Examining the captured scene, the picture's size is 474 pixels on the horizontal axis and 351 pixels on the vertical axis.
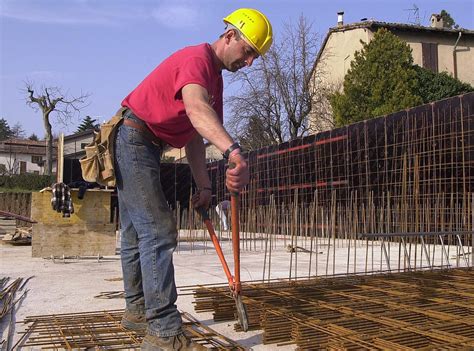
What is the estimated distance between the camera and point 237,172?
203 centimetres

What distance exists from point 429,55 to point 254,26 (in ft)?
64.5

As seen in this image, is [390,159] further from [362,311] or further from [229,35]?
[229,35]

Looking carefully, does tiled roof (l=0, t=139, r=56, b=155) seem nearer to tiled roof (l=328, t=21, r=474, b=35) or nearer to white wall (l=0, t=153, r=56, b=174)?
white wall (l=0, t=153, r=56, b=174)

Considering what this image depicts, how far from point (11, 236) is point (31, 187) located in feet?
51.5

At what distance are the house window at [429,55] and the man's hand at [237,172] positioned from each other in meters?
19.6

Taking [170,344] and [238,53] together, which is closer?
[170,344]

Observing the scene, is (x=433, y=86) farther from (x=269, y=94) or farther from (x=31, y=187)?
(x=31, y=187)

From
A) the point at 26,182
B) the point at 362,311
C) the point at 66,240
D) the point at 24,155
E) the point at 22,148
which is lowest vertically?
the point at 362,311

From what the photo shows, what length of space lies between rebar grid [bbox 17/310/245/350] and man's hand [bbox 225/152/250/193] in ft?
2.48

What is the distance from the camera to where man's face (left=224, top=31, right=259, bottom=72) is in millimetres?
2241

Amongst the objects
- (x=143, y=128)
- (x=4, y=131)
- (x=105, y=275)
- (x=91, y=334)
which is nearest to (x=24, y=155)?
(x=4, y=131)

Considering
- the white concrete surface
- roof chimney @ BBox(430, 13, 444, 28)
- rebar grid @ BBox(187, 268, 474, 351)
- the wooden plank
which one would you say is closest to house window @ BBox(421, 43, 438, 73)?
roof chimney @ BBox(430, 13, 444, 28)

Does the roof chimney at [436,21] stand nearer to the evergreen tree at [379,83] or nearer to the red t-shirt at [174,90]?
the evergreen tree at [379,83]

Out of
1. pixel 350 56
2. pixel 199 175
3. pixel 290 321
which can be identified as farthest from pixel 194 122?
pixel 350 56
